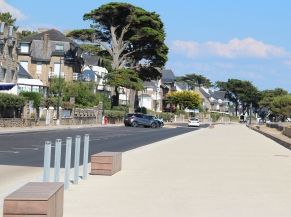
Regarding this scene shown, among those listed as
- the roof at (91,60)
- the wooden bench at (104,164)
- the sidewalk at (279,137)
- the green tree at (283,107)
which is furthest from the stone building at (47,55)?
the wooden bench at (104,164)

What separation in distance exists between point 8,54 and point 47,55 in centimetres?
2640

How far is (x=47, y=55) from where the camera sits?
91625 mm

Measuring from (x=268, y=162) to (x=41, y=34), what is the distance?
7432 cm

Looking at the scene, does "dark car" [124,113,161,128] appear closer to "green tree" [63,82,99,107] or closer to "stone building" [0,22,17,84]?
"green tree" [63,82,99,107]

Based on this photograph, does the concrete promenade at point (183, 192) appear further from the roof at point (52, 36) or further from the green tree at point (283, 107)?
the green tree at point (283, 107)

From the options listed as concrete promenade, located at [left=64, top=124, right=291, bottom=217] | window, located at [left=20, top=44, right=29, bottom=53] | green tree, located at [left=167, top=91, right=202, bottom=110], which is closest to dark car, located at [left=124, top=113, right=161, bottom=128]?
window, located at [left=20, top=44, right=29, bottom=53]

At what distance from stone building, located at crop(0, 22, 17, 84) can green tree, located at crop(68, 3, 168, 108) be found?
37.9 ft

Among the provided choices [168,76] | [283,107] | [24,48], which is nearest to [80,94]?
[24,48]

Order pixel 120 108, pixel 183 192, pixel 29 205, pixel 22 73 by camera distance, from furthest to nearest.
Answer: pixel 120 108, pixel 22 73, pixel 183 192, pixel 29 205

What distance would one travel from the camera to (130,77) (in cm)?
7669

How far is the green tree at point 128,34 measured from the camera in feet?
248

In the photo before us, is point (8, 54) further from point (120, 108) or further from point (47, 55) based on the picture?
point (47, 55)

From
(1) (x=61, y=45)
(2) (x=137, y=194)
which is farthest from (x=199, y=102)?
(2) (x=137, y=194)

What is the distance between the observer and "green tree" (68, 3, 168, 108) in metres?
75.7
